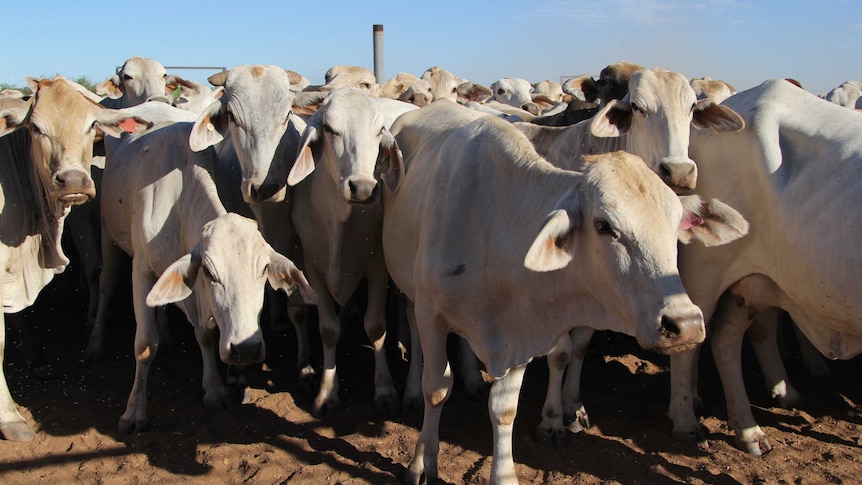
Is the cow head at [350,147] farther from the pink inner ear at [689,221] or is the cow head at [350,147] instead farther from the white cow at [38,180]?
the pink inner ear at [689,221]

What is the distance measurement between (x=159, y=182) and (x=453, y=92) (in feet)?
19.6

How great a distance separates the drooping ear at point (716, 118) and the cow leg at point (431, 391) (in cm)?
212

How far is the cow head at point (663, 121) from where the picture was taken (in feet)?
15.2

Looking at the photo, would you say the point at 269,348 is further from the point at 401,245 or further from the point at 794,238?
the point at 794,238

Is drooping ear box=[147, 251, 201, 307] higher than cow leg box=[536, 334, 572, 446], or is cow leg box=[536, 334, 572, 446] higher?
drooping ear box=[147, 251, 201, 307]

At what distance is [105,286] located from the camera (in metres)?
6.70

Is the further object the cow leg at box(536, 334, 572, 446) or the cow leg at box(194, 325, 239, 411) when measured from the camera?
the cow leg at box(194, 325, 239, 411)

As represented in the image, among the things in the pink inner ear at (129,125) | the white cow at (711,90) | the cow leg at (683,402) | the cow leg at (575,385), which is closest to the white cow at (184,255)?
the pink inner ear at (129,125)

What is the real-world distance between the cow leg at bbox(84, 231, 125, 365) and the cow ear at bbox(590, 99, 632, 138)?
4141mm

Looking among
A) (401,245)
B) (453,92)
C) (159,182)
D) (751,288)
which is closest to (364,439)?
(401,245)

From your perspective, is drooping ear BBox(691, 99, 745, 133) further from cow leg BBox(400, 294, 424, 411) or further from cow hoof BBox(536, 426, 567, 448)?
cow leg BBox(400, 294, 424, 411)

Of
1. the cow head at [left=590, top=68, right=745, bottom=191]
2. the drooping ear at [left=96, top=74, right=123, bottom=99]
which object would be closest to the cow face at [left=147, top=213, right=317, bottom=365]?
the cow head at [left=590, top=68, right=745, bottom=191]

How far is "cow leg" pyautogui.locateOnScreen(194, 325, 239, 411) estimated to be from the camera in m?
5.46

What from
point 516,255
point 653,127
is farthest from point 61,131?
point 653,127
